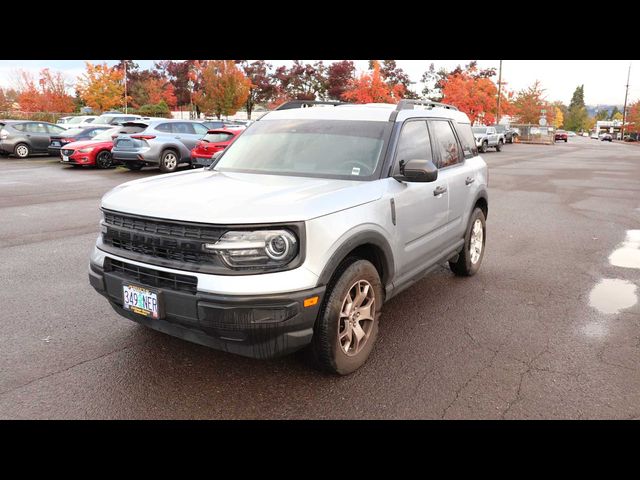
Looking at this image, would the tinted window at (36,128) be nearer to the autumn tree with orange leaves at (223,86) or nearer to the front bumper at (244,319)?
the front bumper at (244,319)

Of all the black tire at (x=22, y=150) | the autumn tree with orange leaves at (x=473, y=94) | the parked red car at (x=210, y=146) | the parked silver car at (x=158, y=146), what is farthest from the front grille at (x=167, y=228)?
the autumn tree with orange leaves at (x=473, y=94)

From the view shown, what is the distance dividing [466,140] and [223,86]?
46.4 meters

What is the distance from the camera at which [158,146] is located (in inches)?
641

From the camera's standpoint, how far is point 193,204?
10.5 feet

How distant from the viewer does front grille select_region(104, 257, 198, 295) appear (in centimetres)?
306

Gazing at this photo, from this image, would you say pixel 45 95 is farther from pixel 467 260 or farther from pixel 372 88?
pixel 467 260

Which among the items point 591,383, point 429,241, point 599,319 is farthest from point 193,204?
point 599,319

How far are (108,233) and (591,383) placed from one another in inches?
139

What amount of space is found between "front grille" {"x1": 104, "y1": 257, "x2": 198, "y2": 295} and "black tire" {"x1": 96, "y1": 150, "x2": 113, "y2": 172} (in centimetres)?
1565

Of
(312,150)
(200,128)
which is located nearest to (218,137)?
(200,128)

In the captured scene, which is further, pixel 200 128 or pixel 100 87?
pixel 100 87

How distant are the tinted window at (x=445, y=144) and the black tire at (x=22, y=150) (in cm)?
2150

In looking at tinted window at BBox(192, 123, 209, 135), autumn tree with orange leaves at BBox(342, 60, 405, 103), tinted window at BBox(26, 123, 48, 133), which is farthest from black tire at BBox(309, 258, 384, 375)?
autumn tree with orange leaves at BBox(342, 60, 405, 103)

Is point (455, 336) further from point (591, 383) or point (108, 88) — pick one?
point (108, 88)
